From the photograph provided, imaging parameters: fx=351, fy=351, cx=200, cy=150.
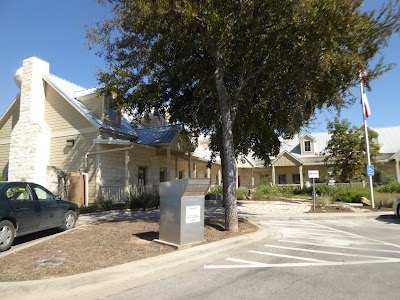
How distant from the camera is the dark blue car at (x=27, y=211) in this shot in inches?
317

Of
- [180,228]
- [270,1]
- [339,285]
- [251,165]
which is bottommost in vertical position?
[339,285]

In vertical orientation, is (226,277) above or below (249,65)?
below

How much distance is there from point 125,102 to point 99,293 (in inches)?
319

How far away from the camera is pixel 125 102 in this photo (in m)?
12.3

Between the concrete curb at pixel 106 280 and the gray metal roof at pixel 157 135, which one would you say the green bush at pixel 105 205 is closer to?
the gray metal roof at pixel 157 135

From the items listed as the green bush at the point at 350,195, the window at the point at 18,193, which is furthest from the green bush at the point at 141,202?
the green bush at the point at 350,195

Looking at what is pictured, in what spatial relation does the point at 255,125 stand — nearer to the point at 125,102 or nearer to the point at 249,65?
the point at 249,65

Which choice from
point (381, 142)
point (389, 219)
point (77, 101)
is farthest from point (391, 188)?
point (77, 101)

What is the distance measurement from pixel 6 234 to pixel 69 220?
113 inches

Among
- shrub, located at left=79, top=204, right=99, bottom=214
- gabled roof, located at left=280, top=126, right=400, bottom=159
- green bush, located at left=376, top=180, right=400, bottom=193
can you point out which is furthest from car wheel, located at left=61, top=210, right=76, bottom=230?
gabled roof, located at left=280, top=126, right=400, bottom=159

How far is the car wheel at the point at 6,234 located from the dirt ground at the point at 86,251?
1.84 feet

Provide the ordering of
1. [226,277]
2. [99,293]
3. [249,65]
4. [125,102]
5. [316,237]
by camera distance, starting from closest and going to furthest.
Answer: [99,293]
[226,277]
[316,237]
[249,65]
[125,102]

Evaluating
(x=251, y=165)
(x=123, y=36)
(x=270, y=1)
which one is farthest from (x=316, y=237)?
(x=251, y=165)

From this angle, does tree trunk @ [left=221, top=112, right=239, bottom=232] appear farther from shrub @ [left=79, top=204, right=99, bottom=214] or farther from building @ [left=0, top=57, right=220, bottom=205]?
shrub @ [left=79, top=204, right=99, bottom=214]
